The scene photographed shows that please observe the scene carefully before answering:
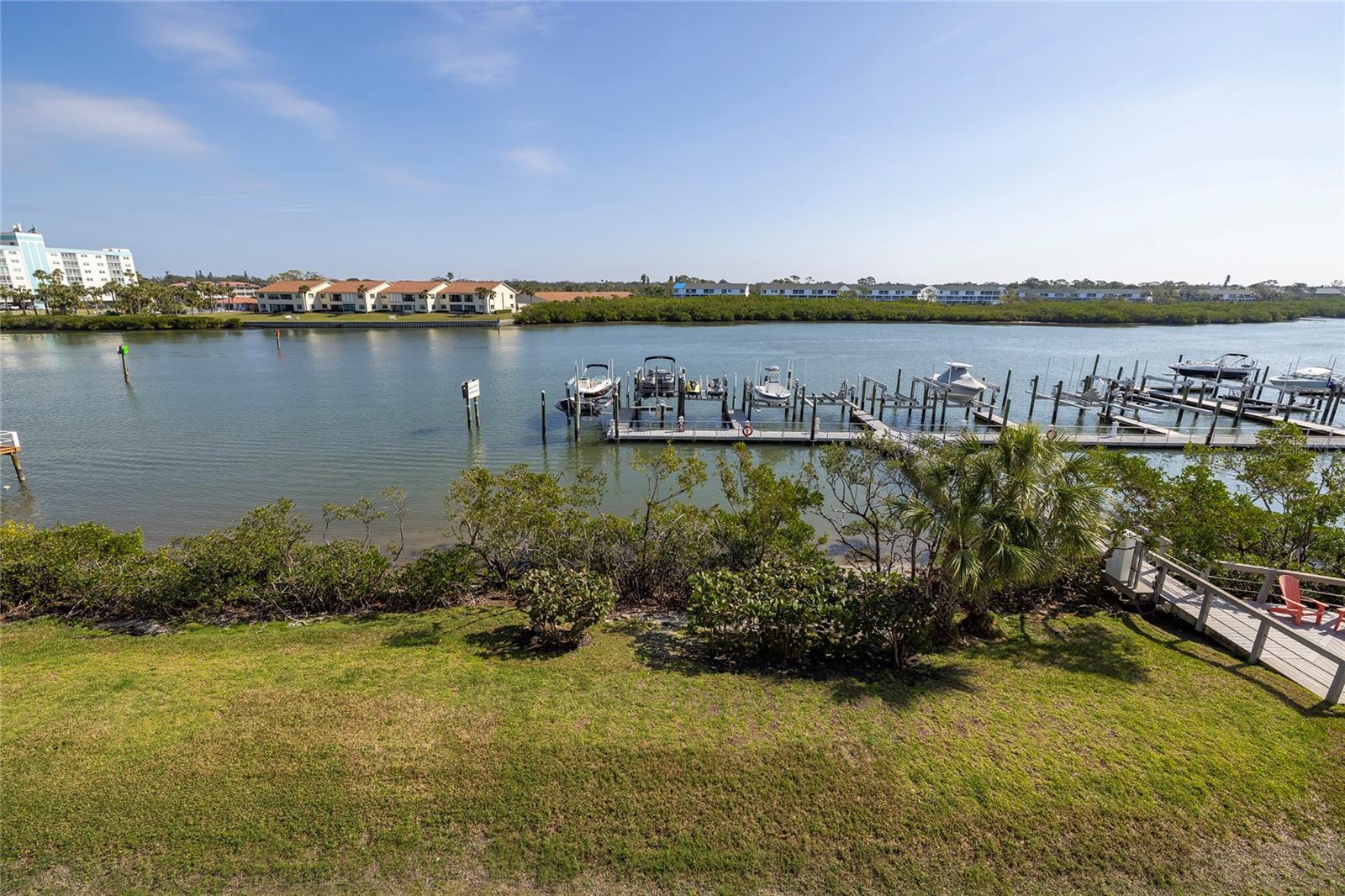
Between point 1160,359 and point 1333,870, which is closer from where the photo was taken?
point 1333,870

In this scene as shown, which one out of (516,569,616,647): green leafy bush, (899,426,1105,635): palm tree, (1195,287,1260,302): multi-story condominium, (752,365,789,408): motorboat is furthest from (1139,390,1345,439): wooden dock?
(1195,287,1260,302): multi-story condominium

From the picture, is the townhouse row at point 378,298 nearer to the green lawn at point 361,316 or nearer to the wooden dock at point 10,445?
the green lawn at point 361,316

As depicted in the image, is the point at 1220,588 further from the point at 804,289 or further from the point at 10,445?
the point at 804,289

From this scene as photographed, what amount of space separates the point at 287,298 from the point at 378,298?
14.5 metres

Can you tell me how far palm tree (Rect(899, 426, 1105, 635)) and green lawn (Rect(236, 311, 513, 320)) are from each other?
3638 inches

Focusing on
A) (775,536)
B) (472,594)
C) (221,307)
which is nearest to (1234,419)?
(775,536)

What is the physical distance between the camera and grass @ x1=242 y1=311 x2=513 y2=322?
301 ft

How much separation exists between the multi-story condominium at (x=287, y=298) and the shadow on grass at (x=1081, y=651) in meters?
114

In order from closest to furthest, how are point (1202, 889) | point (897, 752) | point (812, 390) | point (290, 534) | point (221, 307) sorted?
point (1202, 889)
point (897, 752)
point (290, 534)
point (812, 390)
point (221, 307)

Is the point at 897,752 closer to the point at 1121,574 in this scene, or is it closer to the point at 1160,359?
the point at 1121,574

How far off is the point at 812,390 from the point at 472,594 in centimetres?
3485

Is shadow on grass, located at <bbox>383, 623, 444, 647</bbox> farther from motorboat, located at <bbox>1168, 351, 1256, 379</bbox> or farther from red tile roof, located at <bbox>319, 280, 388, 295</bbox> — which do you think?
red tile roof, located at <bbox>319, 280, 388, 295</bbox>

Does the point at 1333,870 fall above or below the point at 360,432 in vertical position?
above

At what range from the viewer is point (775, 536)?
12250mm
